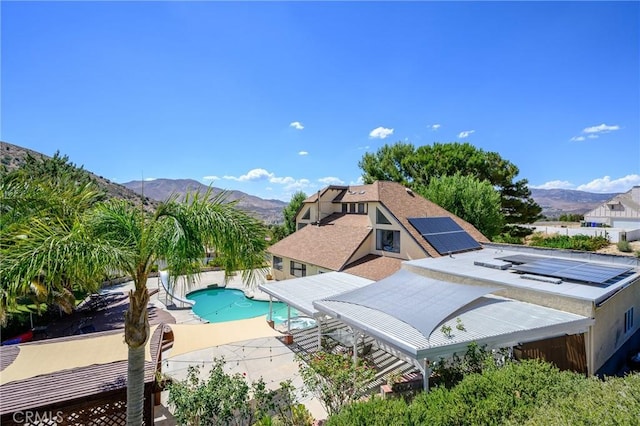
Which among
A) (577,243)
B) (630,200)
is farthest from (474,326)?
(630,200)

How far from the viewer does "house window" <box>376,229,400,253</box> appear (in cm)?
3039

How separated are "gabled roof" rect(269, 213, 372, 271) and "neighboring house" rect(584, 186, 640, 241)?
71.4 metres

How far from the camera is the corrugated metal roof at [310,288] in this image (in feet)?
68.3

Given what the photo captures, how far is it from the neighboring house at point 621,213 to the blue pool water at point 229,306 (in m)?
81.5

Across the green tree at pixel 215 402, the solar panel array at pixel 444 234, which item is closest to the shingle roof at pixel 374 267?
the solar panel array at pixel 444 234

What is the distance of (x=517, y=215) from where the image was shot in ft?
181

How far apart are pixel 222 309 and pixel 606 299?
3139 cm

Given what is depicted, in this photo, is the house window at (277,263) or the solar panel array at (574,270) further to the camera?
the house window at (277,263)

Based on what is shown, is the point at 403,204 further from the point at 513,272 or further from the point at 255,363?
the point at 255,363

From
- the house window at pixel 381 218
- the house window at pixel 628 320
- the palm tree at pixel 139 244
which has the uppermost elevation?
the house window at pixel 381 218

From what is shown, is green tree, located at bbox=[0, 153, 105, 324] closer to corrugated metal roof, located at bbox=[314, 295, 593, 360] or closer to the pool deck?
the pool deck

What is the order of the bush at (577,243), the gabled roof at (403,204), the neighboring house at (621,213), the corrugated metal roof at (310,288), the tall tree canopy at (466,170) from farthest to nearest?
the neighboring house at (621,213) < the tall tree canopy at (466,170) < the bush at (577,243) < the gabled roof at (403,204) < the corrugated metal roof at (310,288)

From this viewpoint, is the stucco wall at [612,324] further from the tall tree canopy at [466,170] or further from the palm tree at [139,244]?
the tall tree canopy at [466,170]

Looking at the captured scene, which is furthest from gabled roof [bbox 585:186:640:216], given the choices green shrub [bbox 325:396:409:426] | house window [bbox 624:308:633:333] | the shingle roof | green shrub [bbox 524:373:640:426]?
green shrub [bbox 325:396:409:426]
